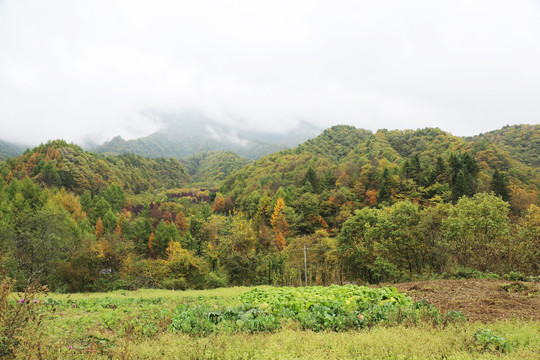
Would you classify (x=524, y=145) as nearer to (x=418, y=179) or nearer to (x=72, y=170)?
(x=418, y=179)

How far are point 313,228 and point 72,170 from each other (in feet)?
301

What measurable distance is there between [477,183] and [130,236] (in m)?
66.1

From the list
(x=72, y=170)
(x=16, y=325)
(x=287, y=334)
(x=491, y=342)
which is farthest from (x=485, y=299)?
(x=72, y=170)

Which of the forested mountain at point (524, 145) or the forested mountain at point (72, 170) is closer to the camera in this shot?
the forested mountain at point (524, 145)

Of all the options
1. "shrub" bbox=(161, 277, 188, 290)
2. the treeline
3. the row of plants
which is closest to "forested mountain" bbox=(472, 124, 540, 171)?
the treeline

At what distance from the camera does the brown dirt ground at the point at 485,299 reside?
6816mm

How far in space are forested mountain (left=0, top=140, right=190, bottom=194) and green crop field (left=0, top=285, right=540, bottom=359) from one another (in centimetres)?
10273

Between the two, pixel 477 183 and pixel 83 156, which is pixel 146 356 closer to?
pixel 477 183

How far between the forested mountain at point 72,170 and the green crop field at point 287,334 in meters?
103

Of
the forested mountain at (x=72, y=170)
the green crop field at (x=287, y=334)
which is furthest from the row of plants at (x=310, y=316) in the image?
Answer: the forested mountain at (x=72, y=170)

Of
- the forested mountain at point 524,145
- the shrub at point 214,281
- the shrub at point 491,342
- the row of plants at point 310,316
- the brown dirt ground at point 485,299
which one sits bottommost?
the shrub at point 214,281

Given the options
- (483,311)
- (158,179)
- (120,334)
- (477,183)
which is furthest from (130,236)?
(158,179)

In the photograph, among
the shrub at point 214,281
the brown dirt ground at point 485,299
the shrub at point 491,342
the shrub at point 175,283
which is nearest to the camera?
the shrub at point 491,342

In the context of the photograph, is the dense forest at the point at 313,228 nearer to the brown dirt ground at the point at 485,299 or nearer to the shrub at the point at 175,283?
the shrub at the point at 175,283
